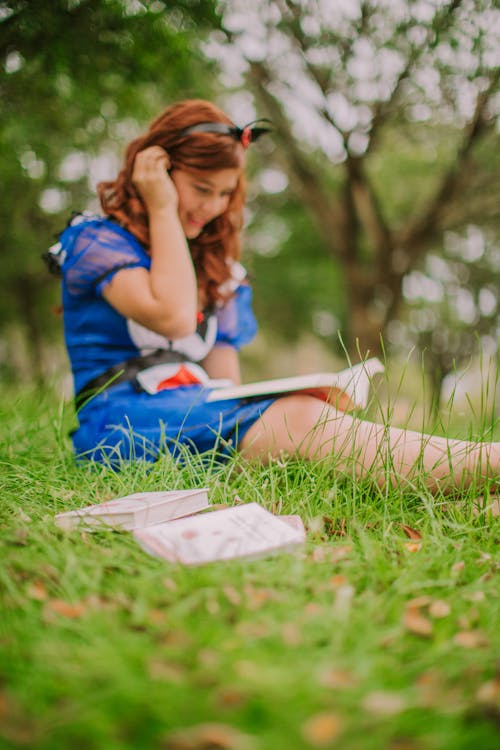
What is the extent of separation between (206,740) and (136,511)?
72 cm

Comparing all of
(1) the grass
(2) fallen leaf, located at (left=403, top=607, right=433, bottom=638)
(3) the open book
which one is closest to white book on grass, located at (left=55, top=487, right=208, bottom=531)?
(1) the grass

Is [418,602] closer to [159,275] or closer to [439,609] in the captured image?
[439,609]

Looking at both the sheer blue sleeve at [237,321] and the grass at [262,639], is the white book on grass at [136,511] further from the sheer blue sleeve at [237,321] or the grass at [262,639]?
the sheer blue sleeve at [237,321]

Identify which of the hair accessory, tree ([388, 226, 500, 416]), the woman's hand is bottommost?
tree ([388, 226, 500, 416])

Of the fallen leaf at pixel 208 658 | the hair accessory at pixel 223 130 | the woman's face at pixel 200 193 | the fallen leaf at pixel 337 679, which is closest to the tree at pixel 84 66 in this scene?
the hair accessory at pixel 223 130

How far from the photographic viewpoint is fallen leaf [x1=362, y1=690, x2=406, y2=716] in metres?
0.82

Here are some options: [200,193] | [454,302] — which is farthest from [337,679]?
[454,302]

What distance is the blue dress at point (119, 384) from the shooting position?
1.93 m

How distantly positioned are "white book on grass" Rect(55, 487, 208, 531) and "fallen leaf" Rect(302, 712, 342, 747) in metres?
0.76

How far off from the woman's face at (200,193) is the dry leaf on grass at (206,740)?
74.8 inches

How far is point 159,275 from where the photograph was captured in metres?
2.03

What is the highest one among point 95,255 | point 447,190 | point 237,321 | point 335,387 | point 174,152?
point 447,190

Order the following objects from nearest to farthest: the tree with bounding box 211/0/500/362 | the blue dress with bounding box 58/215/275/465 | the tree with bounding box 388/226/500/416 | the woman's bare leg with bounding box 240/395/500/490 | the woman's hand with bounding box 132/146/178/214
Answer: the woman's bare leg with bounding box 240/395/500/490 < the blue dress with bounding box 58/215/275/465 < the woman's hand with bounding box 132/146/178/214 < the tree with bounding box 211/0/500/362 < the tree with bounding box 388/226/500/416

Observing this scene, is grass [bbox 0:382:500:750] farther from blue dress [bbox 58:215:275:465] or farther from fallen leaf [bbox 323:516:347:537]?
blue dress [bbox 58:215:275:465]
